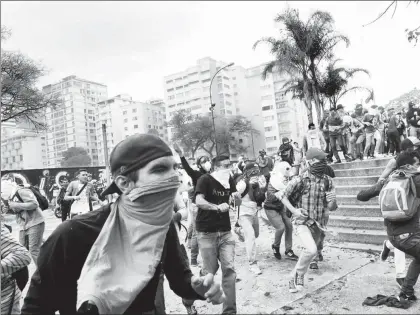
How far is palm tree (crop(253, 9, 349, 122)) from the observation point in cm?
1931

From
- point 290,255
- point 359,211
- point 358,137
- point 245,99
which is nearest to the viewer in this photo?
point 290,255

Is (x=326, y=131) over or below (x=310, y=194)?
over

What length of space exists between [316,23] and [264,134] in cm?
6696

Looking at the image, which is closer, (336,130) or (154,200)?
(154,200)

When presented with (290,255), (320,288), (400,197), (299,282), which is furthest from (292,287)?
(400,197)

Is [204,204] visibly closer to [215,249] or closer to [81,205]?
[215,249]

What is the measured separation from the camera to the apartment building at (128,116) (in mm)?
102438

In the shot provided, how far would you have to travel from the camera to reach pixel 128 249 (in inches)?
54.7

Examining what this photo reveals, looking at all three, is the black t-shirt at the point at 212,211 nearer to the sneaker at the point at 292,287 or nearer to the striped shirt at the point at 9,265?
the sneaker at the point at 292,287

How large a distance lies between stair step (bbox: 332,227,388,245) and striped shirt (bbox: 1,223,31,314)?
613cm

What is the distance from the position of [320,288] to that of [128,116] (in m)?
102

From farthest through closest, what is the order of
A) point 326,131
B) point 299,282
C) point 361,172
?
point 326,131 < point 361,172 < point 299,282

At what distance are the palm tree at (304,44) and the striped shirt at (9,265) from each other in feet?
61.7

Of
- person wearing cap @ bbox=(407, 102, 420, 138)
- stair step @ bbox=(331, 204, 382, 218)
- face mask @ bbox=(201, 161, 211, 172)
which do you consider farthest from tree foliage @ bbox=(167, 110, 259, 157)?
face mask @ bbox=(201, 161, 211, 172)
